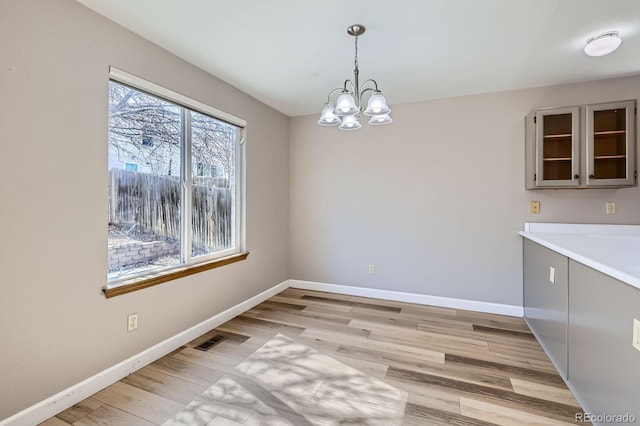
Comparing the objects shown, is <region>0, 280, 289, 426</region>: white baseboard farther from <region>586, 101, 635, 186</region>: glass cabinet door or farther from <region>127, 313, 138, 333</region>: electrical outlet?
<region>586, 101, 635, 186</region>: glass cabinet door

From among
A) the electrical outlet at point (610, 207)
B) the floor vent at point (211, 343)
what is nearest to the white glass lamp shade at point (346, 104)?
the floor vent at point (211, 343)

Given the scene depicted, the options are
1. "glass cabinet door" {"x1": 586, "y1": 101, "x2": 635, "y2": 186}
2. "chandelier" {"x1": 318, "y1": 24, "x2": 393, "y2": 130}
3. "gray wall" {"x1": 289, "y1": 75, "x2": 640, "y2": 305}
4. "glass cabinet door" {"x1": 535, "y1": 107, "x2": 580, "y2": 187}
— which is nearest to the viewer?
"chandelier" {"x1": 318, "y1": 24, "x2": 393, "y2": 130}

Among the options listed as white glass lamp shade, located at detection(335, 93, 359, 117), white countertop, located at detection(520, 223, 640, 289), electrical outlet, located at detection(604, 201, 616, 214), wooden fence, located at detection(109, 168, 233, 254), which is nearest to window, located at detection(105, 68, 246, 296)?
wooden fence, located at detection(109, 168, 233, 254)

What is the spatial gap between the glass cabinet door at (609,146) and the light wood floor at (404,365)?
1.62 meters

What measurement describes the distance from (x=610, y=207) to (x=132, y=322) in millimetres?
4419

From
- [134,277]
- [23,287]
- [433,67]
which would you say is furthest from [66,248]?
[433,67]

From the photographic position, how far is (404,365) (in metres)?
2.24

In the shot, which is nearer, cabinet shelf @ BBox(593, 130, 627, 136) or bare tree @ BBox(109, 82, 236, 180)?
bare tree @ BBox(109, 82, 236, 180)

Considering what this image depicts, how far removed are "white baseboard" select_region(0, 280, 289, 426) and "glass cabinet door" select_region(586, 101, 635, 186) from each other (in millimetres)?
3836

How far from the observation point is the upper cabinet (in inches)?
103

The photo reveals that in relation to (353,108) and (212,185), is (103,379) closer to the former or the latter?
(212,185)

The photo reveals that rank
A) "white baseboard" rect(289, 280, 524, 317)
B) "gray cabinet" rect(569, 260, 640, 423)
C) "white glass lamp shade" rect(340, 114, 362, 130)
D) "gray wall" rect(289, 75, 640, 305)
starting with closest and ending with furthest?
1. "gray cabinet" rect(569, 260, 640, 423)
2. "white glass lamp shade" rect(340, 114, 362, 130)
3. "gray wall" rect(289, 75, 640, 305)
4. "white baseboard" rect(289, 280, 524, 317)

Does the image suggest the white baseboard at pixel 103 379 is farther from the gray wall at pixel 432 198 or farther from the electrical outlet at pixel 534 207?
the electrical outlet at pixel 534 207

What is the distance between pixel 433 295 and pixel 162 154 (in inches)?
129
